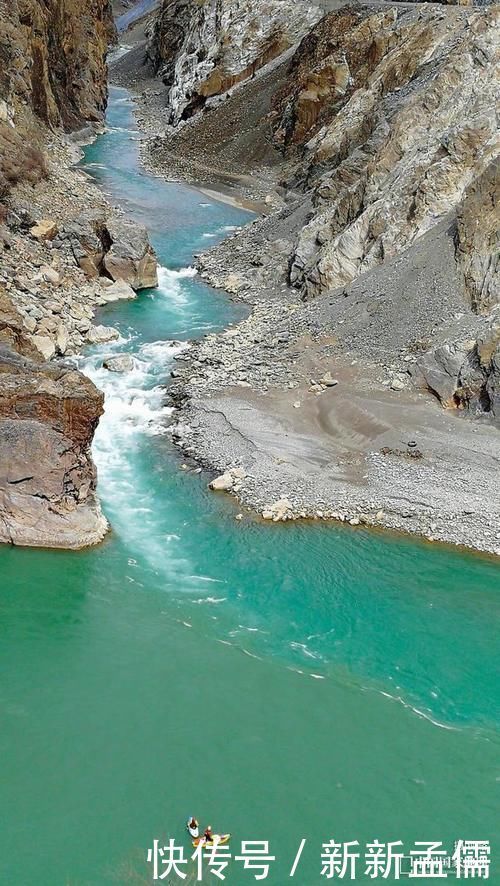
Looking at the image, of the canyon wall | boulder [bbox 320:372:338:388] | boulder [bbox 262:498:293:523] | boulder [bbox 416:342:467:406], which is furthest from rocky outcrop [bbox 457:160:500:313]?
the canyon wall

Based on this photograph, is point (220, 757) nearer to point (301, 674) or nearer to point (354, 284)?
point (301, 674)

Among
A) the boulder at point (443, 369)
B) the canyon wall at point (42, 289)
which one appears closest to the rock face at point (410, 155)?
the boulder at point (443, 369)

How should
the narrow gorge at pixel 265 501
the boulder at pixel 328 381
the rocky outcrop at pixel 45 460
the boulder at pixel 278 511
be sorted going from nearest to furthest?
the narrow gorge at pixel 265 501 → the rocky outcrop at pixel 45 460 → the boulder at pixel 278 511 → the boulder at pixel 328 381

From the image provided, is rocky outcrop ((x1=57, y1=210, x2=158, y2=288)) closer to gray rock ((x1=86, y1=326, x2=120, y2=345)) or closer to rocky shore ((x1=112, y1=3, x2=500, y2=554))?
rocky shore ((x1=112, y1=3, x2=500, y2=554))

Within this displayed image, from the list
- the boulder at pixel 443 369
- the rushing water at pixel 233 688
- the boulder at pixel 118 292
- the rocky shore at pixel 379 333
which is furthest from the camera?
the boulder at pixel 118 292

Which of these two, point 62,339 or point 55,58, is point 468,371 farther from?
point 55,58

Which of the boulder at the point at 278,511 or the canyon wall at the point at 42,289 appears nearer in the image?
the canyon wall at the point at 42,289

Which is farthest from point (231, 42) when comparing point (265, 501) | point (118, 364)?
point (265, 501)

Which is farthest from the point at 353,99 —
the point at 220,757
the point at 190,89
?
the point at 220,757

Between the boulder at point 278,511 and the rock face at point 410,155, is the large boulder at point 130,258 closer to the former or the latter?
the rock face at point 410,155
